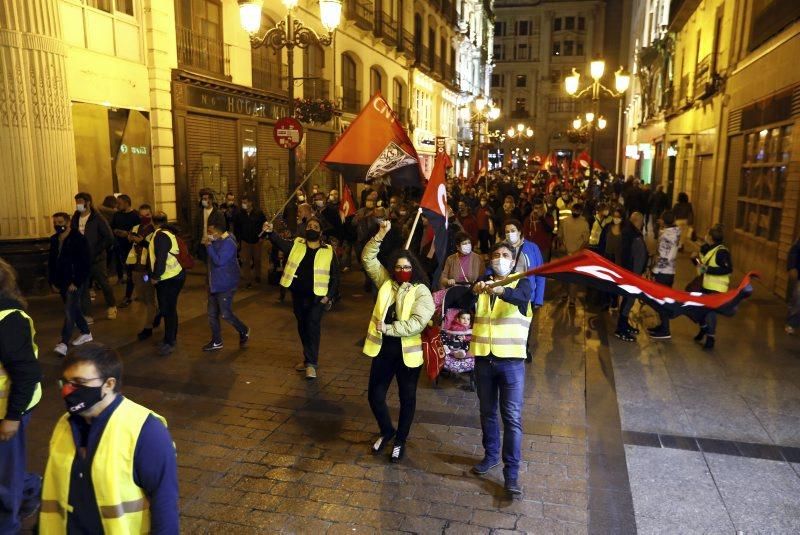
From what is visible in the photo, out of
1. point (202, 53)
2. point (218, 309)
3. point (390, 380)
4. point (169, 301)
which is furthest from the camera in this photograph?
point (202, 53)

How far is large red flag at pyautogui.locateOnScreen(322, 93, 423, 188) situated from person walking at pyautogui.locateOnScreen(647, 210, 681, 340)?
3.75 meters

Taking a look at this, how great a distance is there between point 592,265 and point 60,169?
33.8ft

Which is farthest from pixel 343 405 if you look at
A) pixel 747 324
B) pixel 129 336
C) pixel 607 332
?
pixel 747 324

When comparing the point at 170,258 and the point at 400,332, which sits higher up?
the point at 170,258

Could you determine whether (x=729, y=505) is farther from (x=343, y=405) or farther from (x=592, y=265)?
(x=343, y=405)

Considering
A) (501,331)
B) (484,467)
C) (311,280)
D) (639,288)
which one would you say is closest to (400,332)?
(501,331)

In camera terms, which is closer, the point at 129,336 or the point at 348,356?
the point at 348,356

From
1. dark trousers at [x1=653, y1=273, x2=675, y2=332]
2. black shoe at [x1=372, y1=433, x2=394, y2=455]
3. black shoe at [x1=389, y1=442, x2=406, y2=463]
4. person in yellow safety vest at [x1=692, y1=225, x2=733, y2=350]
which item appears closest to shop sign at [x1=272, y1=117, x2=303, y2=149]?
dark trousers at [x1=653, y1=273, x2=675, y2=332]

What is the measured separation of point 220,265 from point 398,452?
373cm

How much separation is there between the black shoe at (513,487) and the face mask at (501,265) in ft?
5.05

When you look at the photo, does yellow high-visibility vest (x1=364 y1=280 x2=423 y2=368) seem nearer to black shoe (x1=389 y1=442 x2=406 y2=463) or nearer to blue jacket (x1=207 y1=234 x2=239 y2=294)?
black shoe (x1=389 y1=442 x2=406 y2=463)

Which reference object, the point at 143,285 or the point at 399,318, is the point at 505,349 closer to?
the point at 399,318

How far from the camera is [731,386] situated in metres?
6.92

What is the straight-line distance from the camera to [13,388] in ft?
11.3
